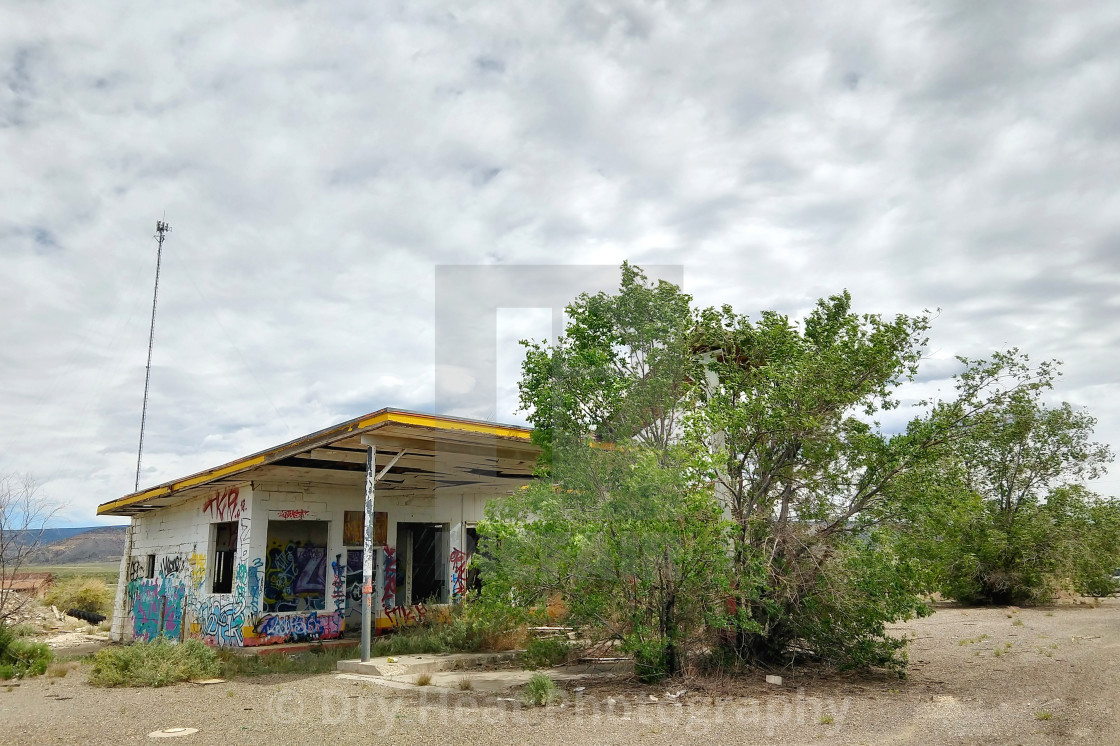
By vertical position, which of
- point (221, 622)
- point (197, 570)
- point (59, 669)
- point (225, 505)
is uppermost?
point (225, 505)

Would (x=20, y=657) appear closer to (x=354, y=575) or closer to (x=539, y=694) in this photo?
(x=354, y=575)

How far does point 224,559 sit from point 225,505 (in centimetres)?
155

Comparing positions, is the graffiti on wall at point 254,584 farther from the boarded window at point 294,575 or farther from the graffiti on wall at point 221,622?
the boarded window at point 294,575

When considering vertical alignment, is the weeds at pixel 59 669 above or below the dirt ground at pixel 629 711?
below

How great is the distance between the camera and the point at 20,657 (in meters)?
12.6

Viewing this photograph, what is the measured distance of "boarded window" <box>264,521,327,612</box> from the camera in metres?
17.0

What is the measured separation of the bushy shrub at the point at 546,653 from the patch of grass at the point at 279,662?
3.20 metres

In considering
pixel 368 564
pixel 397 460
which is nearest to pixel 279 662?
pixel 368 564

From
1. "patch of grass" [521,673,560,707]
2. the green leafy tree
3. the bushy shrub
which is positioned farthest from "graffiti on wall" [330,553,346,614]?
"patch of grass" [521,673,560,707]

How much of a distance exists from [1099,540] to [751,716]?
873 inches

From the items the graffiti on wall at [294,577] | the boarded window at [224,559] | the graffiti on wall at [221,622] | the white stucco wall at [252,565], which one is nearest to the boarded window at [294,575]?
the graffiti on wall at [294,577]

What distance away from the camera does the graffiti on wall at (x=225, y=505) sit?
15784mm

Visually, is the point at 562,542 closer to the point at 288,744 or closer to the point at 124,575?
the point at 288,744

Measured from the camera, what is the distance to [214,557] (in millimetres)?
16672
